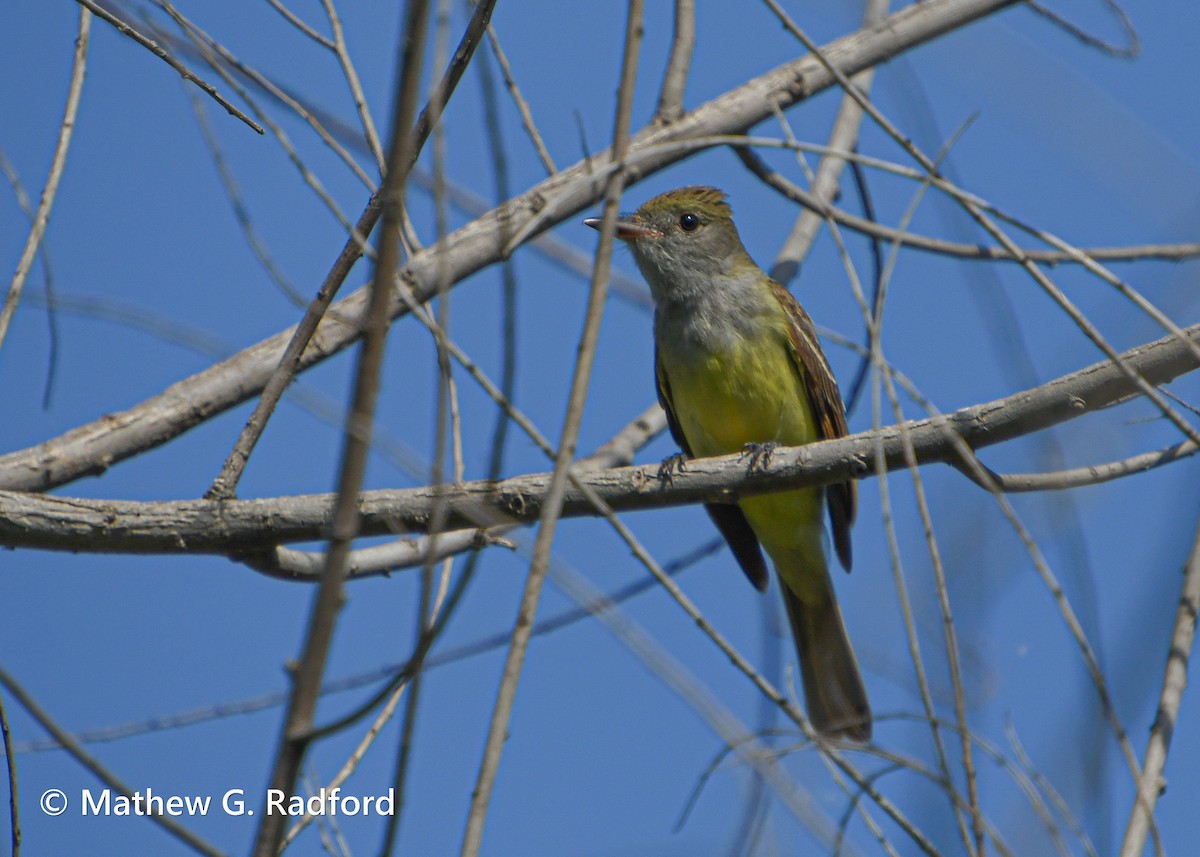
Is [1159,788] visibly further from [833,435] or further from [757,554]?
[757,554]

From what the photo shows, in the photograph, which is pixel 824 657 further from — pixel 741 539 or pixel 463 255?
pixel 463 255

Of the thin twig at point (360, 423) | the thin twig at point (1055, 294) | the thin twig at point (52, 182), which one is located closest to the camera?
the thin twig at point (360, 423)

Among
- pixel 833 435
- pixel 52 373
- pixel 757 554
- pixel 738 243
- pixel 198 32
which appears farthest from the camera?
pixel 738 243

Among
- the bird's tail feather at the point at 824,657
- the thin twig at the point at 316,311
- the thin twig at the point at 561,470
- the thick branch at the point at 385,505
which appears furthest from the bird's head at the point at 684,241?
the thin twig at the point at 561,470

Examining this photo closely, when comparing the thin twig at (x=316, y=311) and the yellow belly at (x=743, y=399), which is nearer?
the thin twig at (x=316, y=311)

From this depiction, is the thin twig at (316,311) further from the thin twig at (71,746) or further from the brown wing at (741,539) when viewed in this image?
the brown wing at (741,539)

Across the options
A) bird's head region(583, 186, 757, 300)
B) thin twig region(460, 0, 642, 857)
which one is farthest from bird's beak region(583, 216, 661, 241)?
thin twig region(460, 0, 642, 857)

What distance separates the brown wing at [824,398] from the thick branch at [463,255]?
122 cm

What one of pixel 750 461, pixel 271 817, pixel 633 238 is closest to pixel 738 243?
pixel 633 238

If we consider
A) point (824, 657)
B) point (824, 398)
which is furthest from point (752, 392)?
point (824, 657)

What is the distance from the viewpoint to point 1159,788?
107 inches

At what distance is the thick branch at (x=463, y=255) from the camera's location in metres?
4.50

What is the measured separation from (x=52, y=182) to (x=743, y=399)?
3443 mm

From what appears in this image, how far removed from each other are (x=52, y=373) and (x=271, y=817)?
2.90 meters
